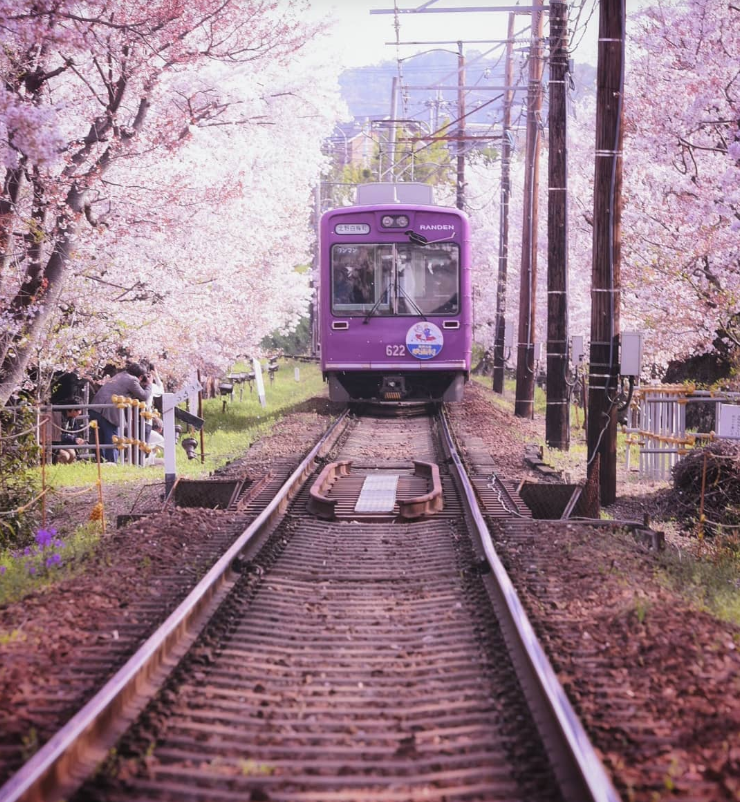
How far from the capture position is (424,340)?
17281 mm

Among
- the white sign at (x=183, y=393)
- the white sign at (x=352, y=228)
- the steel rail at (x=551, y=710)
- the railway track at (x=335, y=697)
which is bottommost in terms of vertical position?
the railway track at (x=335, y=697)

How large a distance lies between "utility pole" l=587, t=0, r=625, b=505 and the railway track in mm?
4088

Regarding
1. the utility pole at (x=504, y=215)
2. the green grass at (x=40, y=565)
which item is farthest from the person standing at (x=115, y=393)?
the utility pole at (x=504, y=215)

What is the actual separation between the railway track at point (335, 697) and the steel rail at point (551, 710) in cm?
1

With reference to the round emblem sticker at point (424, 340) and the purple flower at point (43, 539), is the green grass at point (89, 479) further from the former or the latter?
the round emblem sticker at point (424, 340)

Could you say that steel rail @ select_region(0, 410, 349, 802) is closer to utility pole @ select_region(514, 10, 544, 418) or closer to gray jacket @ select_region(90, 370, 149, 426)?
gray jacket @ select_region(90, 370, 149, 426)

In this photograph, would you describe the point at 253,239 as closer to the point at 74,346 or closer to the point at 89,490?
the point at 74,346

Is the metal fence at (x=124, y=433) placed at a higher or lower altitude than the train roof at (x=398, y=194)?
lower

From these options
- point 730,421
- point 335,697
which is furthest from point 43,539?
point 730,421

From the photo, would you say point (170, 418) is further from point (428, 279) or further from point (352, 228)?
point (428, 279)

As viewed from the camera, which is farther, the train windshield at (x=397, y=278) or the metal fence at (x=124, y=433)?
the train windshield at (x=397, y=278)

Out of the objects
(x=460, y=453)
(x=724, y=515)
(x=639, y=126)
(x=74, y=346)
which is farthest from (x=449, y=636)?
(x=639, y=126)

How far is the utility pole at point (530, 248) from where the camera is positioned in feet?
73.2

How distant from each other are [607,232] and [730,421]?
2.87m
